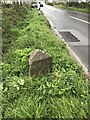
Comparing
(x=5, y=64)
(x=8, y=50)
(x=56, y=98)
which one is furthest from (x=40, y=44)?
(x=56, y=98)

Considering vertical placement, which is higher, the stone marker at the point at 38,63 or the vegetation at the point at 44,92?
the stone marker at the point at 38,63

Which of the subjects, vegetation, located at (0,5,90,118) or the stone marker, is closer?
vegetation, located at (0,5,90,118)

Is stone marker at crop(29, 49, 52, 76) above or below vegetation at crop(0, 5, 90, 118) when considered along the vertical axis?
above

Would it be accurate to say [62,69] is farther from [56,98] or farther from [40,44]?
[40,44]

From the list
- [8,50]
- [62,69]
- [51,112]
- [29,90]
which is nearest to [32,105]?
[51,112]

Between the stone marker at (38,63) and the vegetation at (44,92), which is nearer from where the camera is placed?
the vegetation at (44,92)

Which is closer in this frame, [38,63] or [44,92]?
[44,92]

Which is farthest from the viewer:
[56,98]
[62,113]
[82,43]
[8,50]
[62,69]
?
[82,43]

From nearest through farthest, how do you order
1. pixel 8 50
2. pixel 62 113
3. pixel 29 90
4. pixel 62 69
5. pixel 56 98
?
1. pixel 62 113
2. pixel 56 98
3. pixel 29 90
4. pixel 62 69
5. pixel 8 50

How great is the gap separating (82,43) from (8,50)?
4.49 m

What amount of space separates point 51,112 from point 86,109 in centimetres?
50

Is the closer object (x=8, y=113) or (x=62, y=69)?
(x=8, y=113)

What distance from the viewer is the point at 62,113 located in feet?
13.2

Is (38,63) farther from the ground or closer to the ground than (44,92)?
farther from the ground
